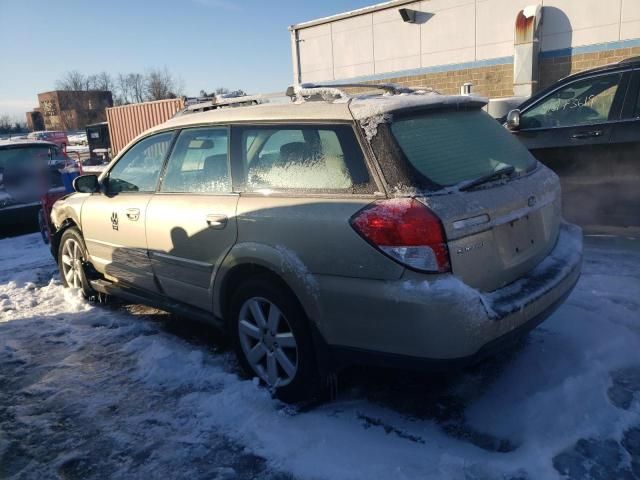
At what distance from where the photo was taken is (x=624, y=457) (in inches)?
95.5

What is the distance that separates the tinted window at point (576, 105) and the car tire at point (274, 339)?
4.37 meters

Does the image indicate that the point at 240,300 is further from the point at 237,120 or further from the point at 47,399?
the point at 47,399

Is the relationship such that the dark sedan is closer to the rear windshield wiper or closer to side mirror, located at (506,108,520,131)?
side mirror, located at (506,108,520,131)

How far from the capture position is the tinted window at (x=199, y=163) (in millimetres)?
3455

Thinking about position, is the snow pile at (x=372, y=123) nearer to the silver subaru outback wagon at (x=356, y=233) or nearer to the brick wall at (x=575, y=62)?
the silver subaru outback wagon at (x=356, y=233)

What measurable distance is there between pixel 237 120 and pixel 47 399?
7.03ft

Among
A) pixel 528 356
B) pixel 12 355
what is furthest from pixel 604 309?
pixel 12 355

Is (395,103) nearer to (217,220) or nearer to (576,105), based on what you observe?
(217,220)

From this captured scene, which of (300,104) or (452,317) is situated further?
(300,104)

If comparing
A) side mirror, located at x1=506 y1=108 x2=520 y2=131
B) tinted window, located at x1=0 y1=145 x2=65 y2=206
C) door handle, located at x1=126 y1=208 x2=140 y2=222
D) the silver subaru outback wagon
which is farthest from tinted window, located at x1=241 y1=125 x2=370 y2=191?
tinted window, located at x1=0 y1=145 x2=65 y2=206

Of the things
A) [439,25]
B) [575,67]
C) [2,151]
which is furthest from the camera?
[439,25]

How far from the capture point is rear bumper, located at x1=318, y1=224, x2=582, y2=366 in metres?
2.41

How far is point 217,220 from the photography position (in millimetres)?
3273

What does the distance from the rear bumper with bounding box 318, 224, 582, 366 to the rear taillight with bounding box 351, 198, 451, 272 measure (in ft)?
0.24
